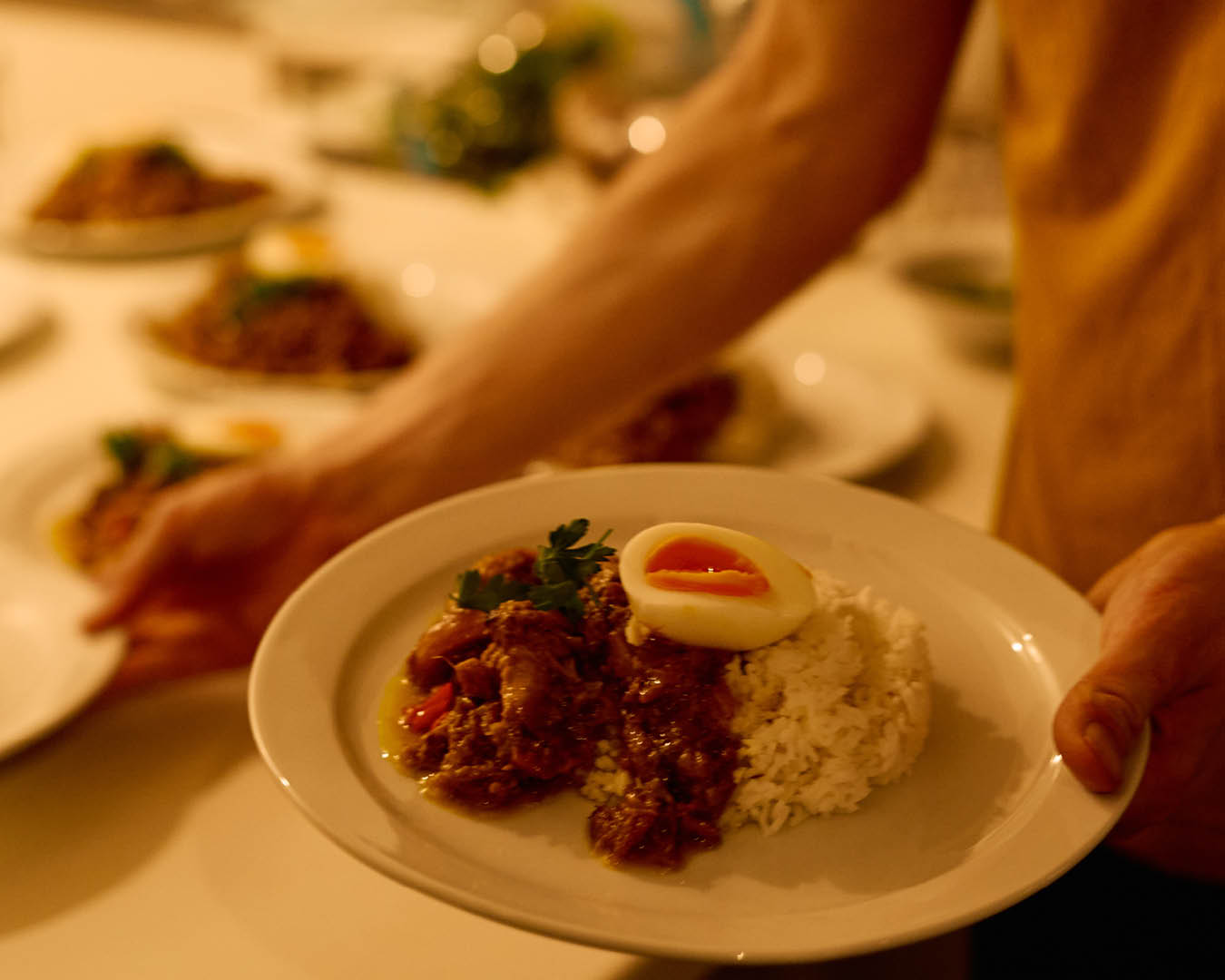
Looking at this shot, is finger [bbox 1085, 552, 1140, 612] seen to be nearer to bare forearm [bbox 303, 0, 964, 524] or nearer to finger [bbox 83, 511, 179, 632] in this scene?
bare forearm [bbox 303, 0, 964, 524]

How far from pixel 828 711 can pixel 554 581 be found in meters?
0.24

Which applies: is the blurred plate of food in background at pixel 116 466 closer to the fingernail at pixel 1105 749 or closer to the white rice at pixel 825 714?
the white rice at pixel 825 714

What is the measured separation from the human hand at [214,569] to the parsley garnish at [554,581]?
54 centimetres

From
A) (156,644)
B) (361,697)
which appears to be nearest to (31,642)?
(156,644)

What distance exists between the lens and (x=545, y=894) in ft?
2.55

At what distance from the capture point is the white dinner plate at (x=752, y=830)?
754 millimetres

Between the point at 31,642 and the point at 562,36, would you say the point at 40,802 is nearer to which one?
the point at 31,642

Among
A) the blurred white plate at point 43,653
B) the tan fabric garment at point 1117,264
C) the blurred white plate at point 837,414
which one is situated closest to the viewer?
the blurred white plate at point 43,653

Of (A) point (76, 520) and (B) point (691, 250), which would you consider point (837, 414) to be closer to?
(B) point (691, 250)

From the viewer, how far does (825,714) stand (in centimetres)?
93

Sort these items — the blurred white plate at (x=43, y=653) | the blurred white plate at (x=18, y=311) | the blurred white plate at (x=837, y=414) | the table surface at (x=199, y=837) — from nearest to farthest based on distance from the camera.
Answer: the table surface at (x=199, y=837) → the blurred white plate at (x=43, y=653) → the blurred white plate at (x=837, y=414) → the blurred white plate at (x=18, y=311)

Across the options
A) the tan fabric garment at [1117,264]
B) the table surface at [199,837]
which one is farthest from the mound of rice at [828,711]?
the tan fabric garment at [1117,264]

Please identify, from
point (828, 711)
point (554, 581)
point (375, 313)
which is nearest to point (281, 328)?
point (375, 313)

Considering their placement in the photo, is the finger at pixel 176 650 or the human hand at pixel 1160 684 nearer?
the human hand at pixel 1160 684
